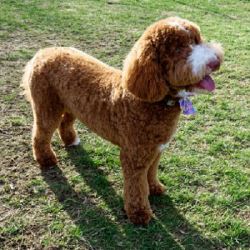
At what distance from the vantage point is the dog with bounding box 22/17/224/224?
2.49m

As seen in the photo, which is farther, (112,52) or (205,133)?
(112,52)

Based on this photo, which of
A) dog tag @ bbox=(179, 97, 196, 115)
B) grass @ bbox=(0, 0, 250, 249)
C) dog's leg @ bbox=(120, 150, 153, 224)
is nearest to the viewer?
dog tag @ bbox=(179, 97, 196, 115)

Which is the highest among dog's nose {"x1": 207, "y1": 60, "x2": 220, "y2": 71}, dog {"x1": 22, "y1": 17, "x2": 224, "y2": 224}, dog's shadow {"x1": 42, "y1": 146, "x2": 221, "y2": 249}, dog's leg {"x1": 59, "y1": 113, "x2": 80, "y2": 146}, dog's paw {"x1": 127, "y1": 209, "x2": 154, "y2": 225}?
dog's nose {"x1": 207, "y1": 60, "x2": 220, "y2": 71}

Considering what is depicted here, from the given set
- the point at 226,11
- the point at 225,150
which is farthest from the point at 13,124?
the point at 226,11

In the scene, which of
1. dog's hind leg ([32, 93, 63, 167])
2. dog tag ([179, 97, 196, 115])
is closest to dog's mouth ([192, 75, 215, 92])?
dog tag ([179, 97, 196, 115])

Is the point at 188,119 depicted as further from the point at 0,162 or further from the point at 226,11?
the point at 226,11

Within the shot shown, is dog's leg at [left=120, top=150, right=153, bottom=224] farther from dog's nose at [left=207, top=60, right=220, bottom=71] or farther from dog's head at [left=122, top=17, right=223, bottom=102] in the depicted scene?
dog's nose at [left=207, top=60, right=220, bottom=71]

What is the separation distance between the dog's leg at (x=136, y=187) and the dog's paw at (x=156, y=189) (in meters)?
0.24

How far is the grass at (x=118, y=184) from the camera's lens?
9.95ft

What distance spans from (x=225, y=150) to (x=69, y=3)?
488cm

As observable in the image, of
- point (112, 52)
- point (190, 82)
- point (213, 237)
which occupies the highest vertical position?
point (190, 82)

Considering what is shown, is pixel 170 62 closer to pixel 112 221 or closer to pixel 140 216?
pixel 140 216

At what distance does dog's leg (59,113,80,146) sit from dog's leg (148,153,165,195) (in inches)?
35.8

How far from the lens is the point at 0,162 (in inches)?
146
